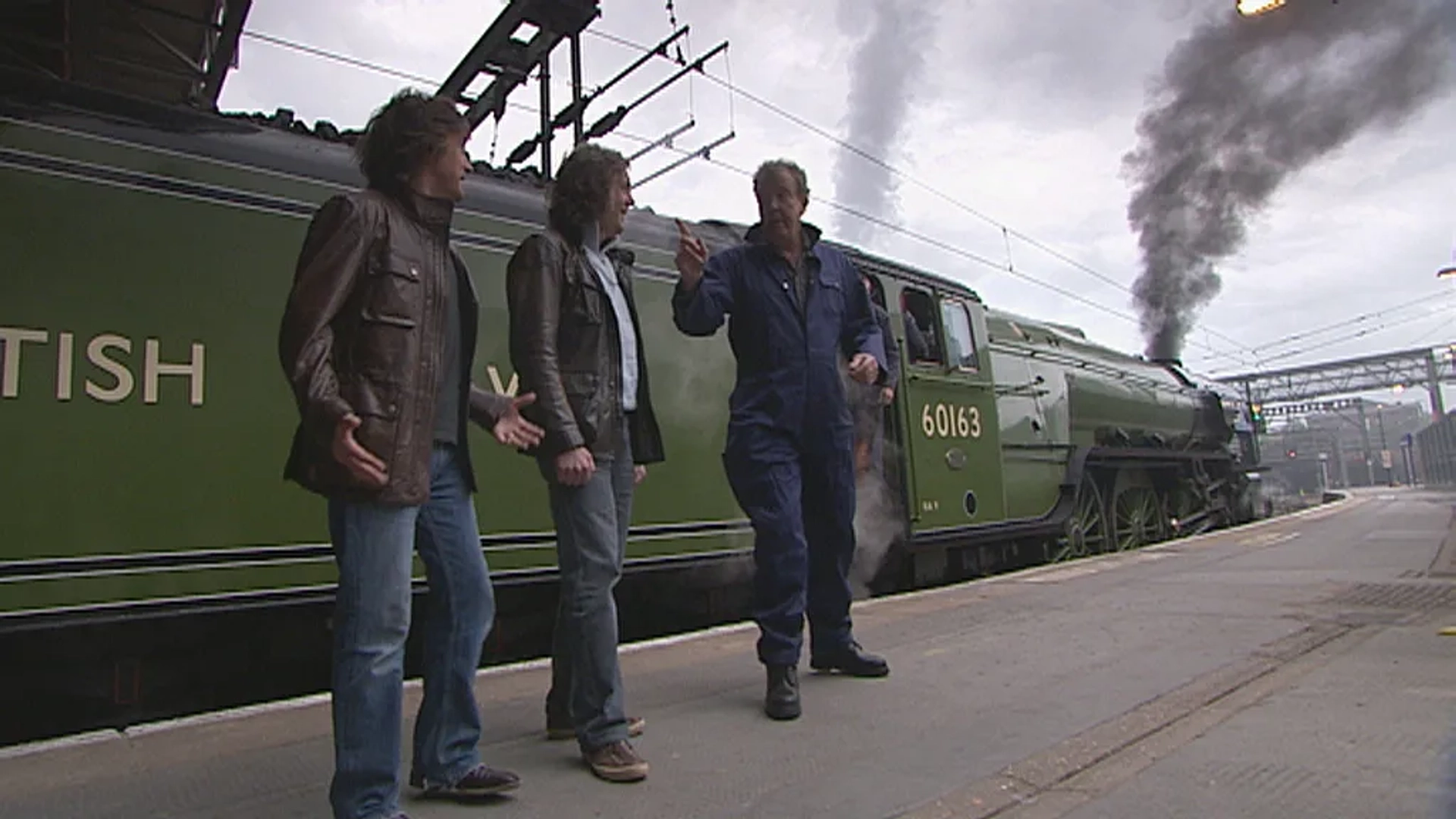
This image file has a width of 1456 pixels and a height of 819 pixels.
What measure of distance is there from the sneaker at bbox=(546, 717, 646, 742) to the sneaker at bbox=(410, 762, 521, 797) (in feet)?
1.55

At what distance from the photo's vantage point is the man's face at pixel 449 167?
204 centimetres

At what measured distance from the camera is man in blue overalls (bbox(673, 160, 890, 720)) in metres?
2.91

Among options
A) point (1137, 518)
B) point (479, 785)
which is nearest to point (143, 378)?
point (479, 785)

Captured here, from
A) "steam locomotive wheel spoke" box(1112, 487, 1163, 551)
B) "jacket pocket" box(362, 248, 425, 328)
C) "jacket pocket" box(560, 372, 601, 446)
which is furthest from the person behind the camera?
"steam locomotive wheel spoke" box(1112, 487, 1163, 551)

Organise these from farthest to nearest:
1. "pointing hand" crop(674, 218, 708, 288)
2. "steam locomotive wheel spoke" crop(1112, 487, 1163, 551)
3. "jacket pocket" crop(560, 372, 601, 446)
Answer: "steam locomotive wheel spoke" crop(1112, 487, 1163, 551)
"pointing hand" crop(674, 218, 708, 288)
"jacket pocket" crop(560, 372, 601, 446)

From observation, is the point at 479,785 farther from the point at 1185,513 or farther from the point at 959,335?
the point at 1185,513

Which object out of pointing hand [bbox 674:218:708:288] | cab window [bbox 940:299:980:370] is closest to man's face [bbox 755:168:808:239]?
A: pointing hand [bbox 674:218:708:288]

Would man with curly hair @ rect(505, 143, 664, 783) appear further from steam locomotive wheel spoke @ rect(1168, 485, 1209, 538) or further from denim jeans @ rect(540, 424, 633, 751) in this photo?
steam locomotive wheel spoke @ rect(1168, 485, 1209, 538)

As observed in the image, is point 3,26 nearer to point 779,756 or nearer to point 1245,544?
point 779,756

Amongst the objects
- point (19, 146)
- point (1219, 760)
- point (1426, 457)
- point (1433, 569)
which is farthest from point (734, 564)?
point (1426, 457)

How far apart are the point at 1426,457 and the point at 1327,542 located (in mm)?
59829

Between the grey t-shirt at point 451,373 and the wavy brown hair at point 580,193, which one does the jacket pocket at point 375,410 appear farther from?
the wavy brown hair at point 580,193

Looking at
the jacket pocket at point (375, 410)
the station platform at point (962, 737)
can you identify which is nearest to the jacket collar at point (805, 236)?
the station platform at point (962, 737)

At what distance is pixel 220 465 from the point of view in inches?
128
